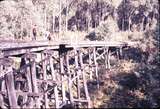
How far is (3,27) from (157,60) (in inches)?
553

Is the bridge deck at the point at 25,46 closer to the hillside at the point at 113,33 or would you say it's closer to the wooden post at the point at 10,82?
the wooden post at the point at 10,82

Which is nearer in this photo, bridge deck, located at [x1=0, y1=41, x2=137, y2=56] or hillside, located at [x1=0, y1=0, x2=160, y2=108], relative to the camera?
bridge deck, located at [x1=0, y1=41, x2=137, y2=56]

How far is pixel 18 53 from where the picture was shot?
37.6ft

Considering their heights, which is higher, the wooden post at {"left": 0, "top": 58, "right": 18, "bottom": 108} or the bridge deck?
the bridge deck

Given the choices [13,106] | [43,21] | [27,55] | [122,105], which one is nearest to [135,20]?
[43,21]

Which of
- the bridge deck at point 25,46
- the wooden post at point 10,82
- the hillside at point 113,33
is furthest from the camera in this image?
the hillside at point 113,33

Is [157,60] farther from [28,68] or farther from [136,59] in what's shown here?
[28,68]

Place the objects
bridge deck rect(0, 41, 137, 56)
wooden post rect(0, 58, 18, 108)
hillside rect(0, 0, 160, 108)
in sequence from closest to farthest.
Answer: wooden post rect(0, 58, 18, 108) → bridge deck rect(0, 41, 137, 56) → hillside rect(0, 0, 160, 108)

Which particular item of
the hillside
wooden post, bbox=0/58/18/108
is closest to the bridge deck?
wooden post, bbox=0/58/18/108

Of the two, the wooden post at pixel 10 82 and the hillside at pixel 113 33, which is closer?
the wooden post at pixel 10 82

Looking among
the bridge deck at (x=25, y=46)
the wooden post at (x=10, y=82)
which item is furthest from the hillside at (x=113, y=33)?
the wooden post at (x=10, y=82)

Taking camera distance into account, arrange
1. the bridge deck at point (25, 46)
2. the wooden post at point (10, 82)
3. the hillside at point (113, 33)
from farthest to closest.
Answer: the hillside at point (113, 33) → the bridge deck at point (25, 46) → the wooden post at point (10, 82)

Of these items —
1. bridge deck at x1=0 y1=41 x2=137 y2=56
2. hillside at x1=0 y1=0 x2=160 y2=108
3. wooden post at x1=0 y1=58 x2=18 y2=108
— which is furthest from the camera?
hillside at x1=0 y1=0 x2=160 y2=108

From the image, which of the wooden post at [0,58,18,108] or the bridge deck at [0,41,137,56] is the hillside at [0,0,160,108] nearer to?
the bridge deck at [0,41,137,56]
